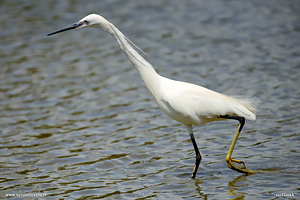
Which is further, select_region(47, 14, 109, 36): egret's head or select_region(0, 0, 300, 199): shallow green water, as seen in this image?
select_region(0, 0, 300, 199): shallow green water

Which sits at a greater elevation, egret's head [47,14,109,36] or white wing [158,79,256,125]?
egret's head [47,14,109,36]

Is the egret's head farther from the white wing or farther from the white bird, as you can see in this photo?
the white wing

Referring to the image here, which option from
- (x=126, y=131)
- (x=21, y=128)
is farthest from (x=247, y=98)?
(x=21, y=128)

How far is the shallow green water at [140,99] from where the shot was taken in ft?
18.4

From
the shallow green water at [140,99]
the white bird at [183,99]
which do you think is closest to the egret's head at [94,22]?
the white bird at [183,99]

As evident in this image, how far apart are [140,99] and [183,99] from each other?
3.57 metres

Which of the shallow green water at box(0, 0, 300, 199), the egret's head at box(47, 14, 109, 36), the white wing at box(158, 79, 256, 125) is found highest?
the egret's head at box(47, 14, 109, 36)

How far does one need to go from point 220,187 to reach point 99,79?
5.24 m

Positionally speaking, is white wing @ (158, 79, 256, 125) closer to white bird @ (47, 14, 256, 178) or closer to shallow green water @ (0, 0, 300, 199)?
white bird @ (47, 14, 256, 178)

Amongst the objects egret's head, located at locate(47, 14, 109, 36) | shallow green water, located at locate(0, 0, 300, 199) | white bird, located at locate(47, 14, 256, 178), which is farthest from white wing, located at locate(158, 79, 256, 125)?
egret's head, located at locate(47, 14, 109, 36)

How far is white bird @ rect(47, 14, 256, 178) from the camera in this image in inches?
205

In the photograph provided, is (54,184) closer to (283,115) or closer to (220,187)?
(220,187)

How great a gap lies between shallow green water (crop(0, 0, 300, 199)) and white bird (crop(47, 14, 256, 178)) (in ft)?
2.05

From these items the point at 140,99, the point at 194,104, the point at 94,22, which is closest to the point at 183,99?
the point at 194,104
